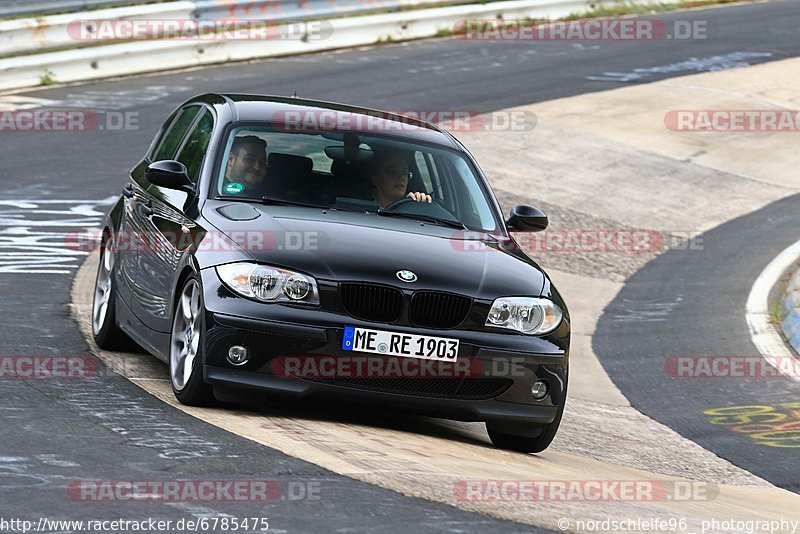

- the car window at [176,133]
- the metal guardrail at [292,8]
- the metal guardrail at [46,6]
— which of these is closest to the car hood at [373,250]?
the car window at [176,133]

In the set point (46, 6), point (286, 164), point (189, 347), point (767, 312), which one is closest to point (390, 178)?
point (286, 164)

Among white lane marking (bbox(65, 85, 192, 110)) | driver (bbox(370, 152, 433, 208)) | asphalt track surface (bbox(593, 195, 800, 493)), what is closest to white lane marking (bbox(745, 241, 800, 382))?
asphalt track surface (bbox(593, 195, 800, 493))

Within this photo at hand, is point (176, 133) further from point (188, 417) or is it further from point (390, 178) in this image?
point (188, 417)

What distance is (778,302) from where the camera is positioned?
47.1 ft

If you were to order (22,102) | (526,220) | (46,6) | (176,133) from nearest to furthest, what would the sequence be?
(526,220) → (176,133) → (22,102) → (46,6)

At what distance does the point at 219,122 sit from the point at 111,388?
1.76m

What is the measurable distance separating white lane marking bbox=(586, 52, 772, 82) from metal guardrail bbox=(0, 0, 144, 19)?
7313 mm

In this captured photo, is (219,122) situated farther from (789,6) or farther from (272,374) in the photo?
(789,6)

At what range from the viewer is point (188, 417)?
24.7 ft

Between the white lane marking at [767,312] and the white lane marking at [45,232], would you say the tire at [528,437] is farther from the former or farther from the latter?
the white lane marking at [45,232]

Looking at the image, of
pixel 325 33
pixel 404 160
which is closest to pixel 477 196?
pixel 404 160

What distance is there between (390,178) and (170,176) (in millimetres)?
1229

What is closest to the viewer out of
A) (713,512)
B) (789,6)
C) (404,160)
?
(713,512)

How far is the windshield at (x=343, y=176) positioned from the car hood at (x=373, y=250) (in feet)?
0.61
